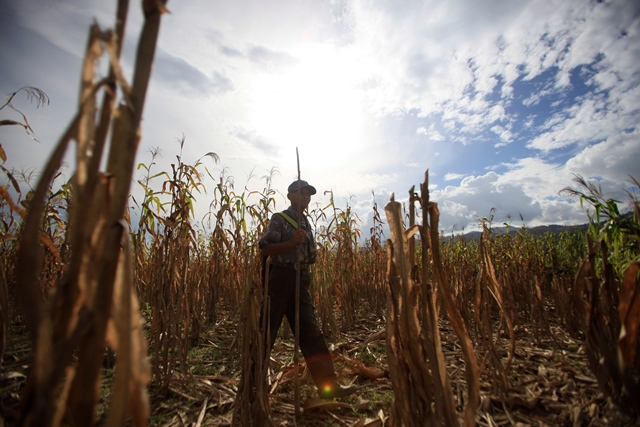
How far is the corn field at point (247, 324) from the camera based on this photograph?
0.49m

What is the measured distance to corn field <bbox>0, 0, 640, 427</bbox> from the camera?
492mm

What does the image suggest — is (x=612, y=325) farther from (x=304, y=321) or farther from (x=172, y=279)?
(x=172, y=279)

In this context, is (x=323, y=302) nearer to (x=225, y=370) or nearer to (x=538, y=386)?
(x=225, y=370)

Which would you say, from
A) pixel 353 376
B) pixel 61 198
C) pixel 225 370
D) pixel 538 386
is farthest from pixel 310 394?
pixel 61 198

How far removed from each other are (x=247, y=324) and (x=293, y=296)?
1.06 m

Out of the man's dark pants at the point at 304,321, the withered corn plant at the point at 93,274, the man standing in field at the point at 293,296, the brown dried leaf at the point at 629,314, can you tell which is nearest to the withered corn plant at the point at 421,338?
the brown dried leaf at the point at 629,314

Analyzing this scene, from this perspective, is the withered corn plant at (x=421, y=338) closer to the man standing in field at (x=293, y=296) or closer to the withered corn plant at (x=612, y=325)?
the withered corn plant at (x=612, y=325)

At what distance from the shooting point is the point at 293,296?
3039 mm

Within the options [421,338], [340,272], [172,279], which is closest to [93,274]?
[421,338]

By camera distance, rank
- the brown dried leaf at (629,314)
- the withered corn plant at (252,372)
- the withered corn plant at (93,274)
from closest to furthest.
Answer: the withered corn plant at (93,274) → the brown dried leaf at (629,314) → the withered corn plant at (252,372)

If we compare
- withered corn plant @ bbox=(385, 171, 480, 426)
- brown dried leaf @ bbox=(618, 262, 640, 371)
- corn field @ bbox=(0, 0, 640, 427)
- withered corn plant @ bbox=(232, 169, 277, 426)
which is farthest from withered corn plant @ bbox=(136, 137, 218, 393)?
brown dried leaf @ bbox=(618, 262, 640, 371)

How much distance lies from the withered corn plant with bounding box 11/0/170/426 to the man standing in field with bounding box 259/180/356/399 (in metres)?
2.01

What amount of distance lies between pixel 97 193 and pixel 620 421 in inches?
104

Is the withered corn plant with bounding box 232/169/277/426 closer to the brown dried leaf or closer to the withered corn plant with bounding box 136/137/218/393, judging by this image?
the withered corn plant with bounding box 136/137/218/393
